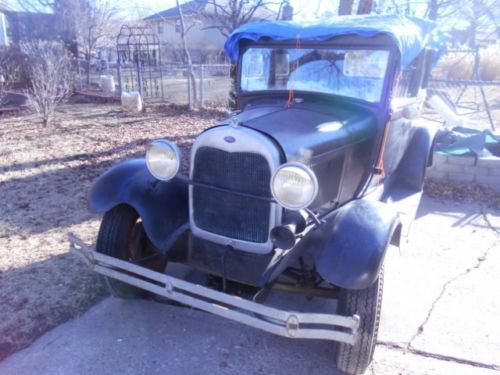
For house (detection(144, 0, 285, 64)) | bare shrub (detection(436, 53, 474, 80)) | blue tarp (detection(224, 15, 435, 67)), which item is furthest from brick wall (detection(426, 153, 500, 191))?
bare shrub (detection(436, 53, 474, 80))

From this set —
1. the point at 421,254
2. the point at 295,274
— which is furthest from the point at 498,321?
the point at 295,274

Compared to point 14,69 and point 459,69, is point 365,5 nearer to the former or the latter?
point 14,69

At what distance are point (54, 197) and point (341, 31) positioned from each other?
394cm

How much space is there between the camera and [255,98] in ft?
12.9

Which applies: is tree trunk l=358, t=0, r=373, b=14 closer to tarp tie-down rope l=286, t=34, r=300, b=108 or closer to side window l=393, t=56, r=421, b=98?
side window l=393, t=56, r=421, b=98

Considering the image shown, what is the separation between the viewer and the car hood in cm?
269

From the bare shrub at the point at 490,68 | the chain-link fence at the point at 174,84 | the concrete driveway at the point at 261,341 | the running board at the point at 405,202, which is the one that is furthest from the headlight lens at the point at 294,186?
the bare shrub at the point at 490,68

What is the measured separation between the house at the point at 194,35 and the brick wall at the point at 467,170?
14143 mm

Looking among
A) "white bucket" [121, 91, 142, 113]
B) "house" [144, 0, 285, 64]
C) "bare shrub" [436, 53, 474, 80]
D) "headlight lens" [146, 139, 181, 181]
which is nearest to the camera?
"headlight lens" [146, 139, 181, 181]

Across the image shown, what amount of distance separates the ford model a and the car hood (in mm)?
10

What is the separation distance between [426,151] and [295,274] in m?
2.77

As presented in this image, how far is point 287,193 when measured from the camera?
240 centimetres

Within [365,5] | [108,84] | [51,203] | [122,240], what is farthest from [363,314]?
[108,84]

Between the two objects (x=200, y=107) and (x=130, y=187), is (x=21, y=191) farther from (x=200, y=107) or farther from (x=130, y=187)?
(x=200, y=107)
